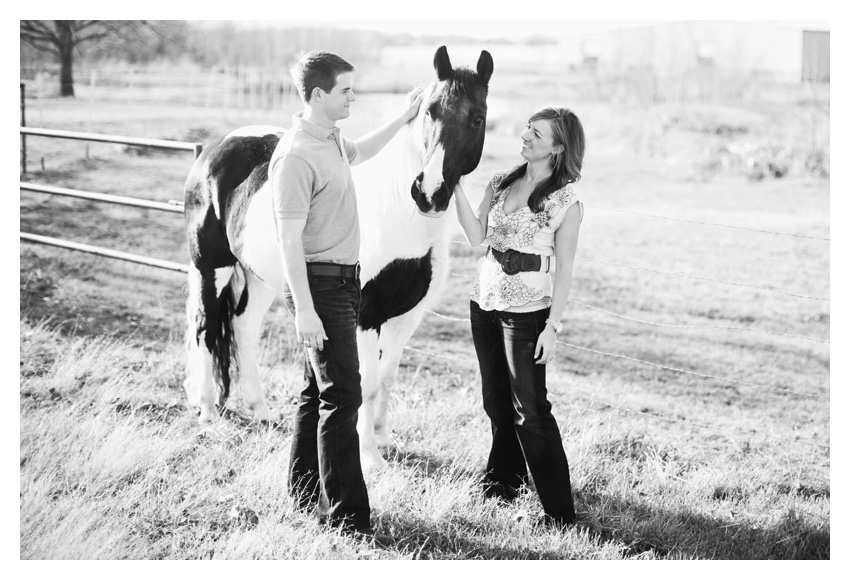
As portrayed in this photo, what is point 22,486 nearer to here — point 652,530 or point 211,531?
point 211,531

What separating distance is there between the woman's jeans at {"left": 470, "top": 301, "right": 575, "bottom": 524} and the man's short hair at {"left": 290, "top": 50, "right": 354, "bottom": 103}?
105 centimetres

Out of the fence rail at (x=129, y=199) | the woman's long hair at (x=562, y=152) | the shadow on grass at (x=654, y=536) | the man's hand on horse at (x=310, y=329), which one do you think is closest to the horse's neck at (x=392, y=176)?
the woman's long hair at (x=562, y=152)

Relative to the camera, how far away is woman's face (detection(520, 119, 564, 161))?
270 centimetres

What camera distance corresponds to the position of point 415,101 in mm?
2803

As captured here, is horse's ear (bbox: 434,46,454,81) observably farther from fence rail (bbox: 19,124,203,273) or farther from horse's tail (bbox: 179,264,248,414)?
fence rail (bbox: 19,124,203,273)

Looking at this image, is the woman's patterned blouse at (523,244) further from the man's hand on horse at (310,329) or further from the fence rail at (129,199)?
the fence rail at (129,199)

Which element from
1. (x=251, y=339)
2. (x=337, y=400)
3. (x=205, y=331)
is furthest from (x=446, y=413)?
(x=337, y=400)

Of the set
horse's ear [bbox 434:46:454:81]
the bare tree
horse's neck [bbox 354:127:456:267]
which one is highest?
the bare tree

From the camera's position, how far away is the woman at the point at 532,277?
2.70 metres

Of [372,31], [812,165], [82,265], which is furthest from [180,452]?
[812,165]

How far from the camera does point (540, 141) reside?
2.71 m

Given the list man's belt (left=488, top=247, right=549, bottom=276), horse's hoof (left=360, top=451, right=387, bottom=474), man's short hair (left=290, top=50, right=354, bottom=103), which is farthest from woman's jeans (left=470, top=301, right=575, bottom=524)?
man's short hair (left=290, top=50, right=354, bottom=103)

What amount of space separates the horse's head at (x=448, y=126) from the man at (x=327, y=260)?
19cm

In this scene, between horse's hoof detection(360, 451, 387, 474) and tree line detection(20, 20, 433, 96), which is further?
tree line detection(20, 20, 433, 96)
